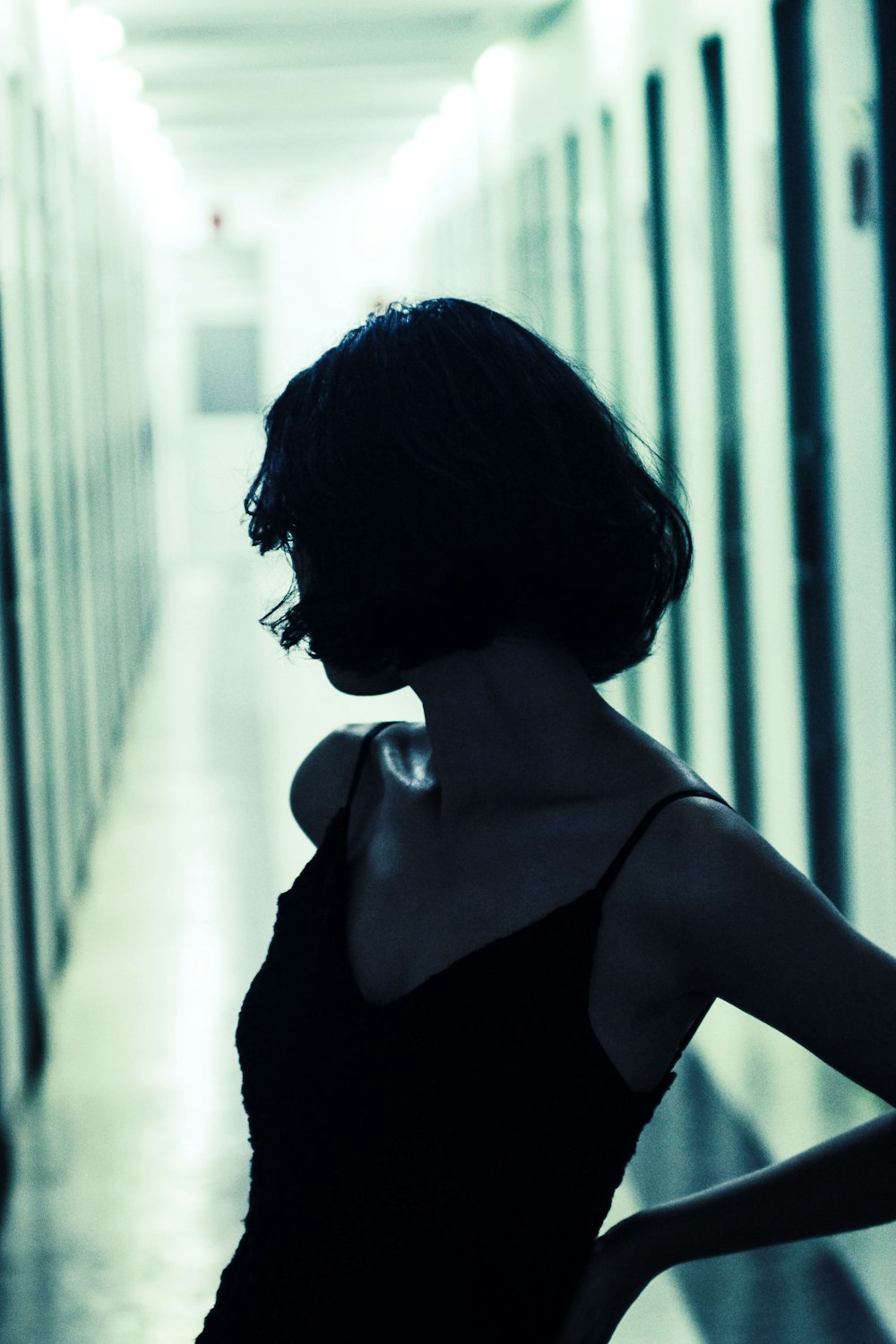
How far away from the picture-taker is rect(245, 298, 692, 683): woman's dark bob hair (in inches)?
40.8

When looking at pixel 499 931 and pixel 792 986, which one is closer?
pixel 792 986

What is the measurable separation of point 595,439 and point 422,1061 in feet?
1.29

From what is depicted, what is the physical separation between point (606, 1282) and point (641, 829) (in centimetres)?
27

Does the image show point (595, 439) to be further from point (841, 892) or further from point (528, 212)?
point (528, 212)

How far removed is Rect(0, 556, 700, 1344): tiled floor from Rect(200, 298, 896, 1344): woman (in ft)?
0.65

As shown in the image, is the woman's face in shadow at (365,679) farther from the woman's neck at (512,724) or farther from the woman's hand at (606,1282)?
the woman's hand at (606,1282)

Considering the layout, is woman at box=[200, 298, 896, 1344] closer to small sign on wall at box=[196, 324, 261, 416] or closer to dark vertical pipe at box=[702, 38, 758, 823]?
dark vertical pipe at box=[702, 38, 758, 823]

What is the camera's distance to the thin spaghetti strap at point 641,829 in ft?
3.16

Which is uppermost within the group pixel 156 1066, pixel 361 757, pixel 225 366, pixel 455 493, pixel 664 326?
pixel 225 366

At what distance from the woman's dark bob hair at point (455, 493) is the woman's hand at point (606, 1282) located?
37cm

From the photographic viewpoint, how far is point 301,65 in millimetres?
9727

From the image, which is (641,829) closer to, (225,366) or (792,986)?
(792,986)

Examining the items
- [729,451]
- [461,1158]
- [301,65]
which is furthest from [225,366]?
[461,1158]

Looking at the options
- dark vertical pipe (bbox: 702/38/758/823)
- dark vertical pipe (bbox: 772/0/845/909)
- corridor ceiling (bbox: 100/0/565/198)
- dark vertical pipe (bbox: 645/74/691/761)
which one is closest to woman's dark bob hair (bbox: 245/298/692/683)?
dark vertical pipe (bbox: 772/0/845/909)
